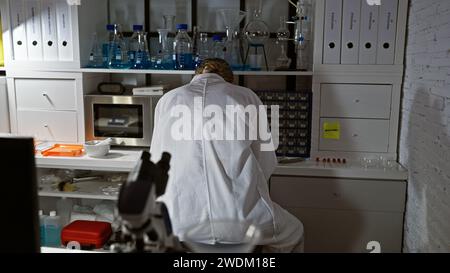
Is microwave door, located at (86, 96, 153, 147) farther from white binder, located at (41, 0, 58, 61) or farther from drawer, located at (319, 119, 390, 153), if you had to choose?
drawer, located at (319, 119, 390, 153)

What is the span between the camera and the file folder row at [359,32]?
8.05 ft

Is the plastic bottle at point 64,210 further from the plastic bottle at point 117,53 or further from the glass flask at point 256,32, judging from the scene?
the glass flask at point 256,32

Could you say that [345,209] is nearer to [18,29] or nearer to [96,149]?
[96,149]

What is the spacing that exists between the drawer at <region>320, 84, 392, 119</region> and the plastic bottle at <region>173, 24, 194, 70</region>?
83 cm

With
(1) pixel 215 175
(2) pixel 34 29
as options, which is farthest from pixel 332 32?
(2) pixel 34 29

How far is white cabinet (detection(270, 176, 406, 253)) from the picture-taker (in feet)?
8.02

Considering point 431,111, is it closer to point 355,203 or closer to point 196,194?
point 355,203

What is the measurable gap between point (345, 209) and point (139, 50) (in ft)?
5.24

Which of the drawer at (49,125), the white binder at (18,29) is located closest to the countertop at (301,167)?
the drawer at (49,125)

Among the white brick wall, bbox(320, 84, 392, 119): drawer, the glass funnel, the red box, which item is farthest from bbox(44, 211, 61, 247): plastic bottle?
the white brick wall

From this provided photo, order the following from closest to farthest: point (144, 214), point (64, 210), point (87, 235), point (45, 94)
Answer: point (144, 214) < point (87, 235) < point (45, 94) < point (64, 210)

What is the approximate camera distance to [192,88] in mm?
1878

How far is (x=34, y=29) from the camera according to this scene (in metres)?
2.77

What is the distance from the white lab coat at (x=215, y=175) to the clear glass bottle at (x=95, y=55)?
3.65ft
